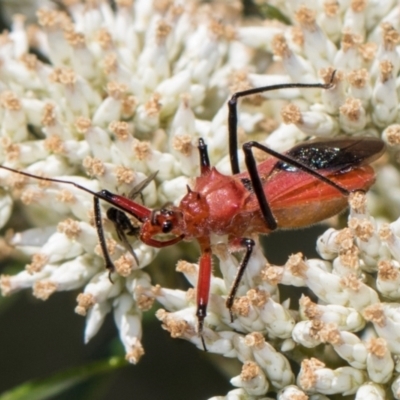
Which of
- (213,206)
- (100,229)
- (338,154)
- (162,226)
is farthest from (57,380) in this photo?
(338,154)

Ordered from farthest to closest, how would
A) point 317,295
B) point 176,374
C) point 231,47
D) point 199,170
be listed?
point 176,374 → point 231,47 → point 199,170 → point 317,295

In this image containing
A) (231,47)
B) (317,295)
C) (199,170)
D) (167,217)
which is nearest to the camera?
(317,295)

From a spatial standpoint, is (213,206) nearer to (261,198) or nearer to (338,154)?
(261,198)

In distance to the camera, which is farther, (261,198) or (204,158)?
(204,158)

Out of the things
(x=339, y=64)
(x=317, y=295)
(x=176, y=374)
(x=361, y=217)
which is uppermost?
(x=339, y=64)

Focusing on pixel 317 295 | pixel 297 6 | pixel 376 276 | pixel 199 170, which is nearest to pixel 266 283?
pixel 317 295

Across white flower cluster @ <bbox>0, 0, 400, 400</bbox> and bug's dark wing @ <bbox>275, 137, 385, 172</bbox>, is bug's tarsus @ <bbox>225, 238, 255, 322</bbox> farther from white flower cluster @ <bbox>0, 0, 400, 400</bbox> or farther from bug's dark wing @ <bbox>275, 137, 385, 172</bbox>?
bug's dark wing @ <bbox>275, 137, 385, 172</bbox>

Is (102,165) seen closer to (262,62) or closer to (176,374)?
(262,62)

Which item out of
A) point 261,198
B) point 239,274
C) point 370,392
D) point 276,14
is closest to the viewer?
point 370,392
